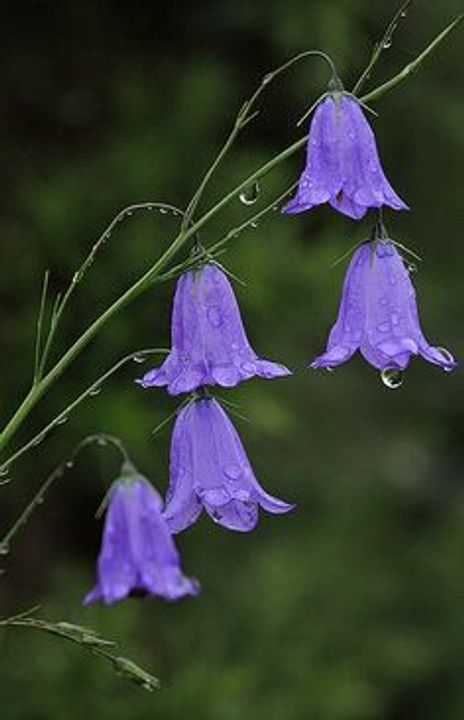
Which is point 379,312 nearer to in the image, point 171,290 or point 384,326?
point 384,326

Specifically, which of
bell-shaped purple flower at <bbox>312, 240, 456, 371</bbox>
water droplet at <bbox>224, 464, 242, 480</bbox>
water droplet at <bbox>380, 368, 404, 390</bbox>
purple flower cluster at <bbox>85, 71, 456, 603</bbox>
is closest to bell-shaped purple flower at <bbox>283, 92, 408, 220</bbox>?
purple flower cluster at <bbox>85, 71, 456, 603</bbox>

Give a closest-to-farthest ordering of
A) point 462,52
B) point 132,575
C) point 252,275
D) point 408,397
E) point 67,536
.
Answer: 1. point 132,575
2. point 252,275
3. point 67,536
4. point 462,52
5. point 408,397

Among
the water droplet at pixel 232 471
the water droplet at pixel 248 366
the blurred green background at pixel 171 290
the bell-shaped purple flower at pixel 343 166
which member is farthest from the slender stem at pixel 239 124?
the blurred green background at pixel 171 290

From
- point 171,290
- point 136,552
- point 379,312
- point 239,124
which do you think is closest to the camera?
point 136,552

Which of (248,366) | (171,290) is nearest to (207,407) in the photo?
(248,366)

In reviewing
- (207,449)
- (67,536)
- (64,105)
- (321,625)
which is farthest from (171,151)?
(207,449)

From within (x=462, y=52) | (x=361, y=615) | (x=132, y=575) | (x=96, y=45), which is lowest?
(x=361, y=615)

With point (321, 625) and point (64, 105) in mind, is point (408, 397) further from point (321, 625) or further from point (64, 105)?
point (64, 105)
